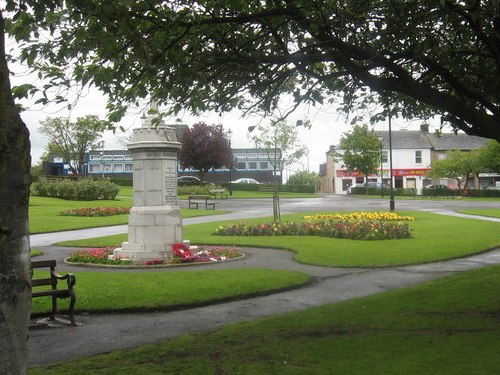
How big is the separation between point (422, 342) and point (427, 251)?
932 centimetres

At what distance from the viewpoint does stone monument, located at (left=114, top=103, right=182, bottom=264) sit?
14.0 m

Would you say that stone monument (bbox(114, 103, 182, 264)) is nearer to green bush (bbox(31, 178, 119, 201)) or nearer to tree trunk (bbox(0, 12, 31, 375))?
tree trunk (bbox(0, 12, 31, 375))

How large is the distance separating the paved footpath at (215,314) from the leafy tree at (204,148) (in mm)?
51758

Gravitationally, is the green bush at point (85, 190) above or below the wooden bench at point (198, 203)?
above

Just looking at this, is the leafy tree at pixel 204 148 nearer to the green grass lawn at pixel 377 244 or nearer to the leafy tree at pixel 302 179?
the leafy tree at pixel 302 179

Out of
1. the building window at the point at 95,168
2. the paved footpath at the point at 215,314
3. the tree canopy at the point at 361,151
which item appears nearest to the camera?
the paved footpath at the point at 215,314

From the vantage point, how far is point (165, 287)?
10148mm

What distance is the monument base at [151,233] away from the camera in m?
13.9

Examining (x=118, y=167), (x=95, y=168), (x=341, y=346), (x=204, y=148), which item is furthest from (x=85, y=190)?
(x=95, y=168)

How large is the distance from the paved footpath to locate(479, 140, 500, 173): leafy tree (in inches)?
1880

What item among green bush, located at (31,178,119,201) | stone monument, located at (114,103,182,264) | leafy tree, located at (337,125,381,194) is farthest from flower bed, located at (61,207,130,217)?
leafy tree, located at (337,125,381,194)

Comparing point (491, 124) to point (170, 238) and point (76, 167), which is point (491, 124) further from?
point (76, 167)

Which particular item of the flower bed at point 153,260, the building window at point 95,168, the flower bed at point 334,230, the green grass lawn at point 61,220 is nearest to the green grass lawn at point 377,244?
the flower bed at point 334,230

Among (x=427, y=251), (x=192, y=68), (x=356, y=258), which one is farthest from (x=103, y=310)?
(x=427, y=251)
